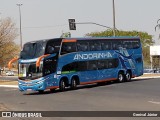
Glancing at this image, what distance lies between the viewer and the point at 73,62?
29156mm

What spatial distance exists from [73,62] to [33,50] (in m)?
3.06

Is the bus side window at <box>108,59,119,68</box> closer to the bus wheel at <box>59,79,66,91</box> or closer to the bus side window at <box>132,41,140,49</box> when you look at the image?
the bus side window at <box>132,41,140,49</box>

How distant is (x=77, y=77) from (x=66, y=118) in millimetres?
15714

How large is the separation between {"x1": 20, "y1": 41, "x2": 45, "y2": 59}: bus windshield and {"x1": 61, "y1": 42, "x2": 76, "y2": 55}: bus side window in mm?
1686

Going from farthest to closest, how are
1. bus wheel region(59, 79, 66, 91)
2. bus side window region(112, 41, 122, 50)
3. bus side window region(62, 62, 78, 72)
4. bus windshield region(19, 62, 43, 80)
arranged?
bus side window region(112, 41, 122, 50), bus wheel region(59, 79, 66, 91), bus side window region(62, 62, 78, 72), bus windshield region(19, 62, 43, 80)

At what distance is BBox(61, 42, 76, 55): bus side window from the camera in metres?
28.4

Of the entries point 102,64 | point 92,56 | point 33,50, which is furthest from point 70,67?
point 102,64

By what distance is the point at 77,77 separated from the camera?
29797 millimetres

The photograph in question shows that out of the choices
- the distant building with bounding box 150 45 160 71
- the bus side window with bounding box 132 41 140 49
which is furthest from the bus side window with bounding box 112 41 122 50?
the distant building with bounding box 150 45 160 71

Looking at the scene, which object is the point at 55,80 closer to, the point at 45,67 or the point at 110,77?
the point at 45,67

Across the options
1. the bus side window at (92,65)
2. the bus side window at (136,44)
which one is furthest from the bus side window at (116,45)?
the bus side window at (92,65)

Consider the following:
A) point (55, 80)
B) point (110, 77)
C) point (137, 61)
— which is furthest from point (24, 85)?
point (137, 61)

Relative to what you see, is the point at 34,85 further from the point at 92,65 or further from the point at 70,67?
the point at 92,65

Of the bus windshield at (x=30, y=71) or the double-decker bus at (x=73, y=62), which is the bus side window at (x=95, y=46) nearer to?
the double-decker bus at (x=73, y=62)
